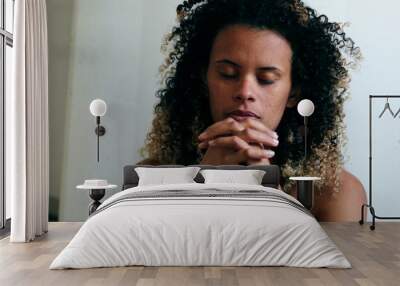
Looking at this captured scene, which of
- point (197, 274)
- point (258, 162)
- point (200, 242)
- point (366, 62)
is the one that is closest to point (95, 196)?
point (258, 162)

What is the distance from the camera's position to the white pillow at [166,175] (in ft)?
22.9

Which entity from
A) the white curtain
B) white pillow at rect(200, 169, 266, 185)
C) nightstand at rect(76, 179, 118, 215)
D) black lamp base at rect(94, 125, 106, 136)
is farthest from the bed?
black lamp base at rect(94, 125, 106, 136)

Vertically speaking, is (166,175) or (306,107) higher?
(306,107)

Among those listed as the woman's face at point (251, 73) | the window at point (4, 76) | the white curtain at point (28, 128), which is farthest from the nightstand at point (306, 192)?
the window at point (4, 76)

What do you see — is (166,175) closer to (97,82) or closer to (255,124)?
(255,124)

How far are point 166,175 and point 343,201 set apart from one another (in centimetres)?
253

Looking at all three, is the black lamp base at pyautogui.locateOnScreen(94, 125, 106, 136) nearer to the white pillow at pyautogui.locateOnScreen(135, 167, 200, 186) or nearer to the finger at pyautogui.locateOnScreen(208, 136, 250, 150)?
the white pillow at pyautogui.locateOnScreen(135, 167, 200, 186)

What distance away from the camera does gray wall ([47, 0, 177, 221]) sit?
311 inches

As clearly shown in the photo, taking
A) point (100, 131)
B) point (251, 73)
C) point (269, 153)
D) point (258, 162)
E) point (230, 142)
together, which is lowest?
point (258, 162)

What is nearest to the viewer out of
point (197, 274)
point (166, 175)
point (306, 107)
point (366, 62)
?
point (197, 274)

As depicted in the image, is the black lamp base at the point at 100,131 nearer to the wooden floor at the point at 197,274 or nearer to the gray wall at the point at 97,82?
the gray wall at the point at 97,82

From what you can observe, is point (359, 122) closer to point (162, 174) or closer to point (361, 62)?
point (361, 62)

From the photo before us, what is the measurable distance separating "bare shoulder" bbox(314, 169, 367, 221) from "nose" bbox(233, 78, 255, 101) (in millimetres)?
1600

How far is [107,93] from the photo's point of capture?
26.0ft
